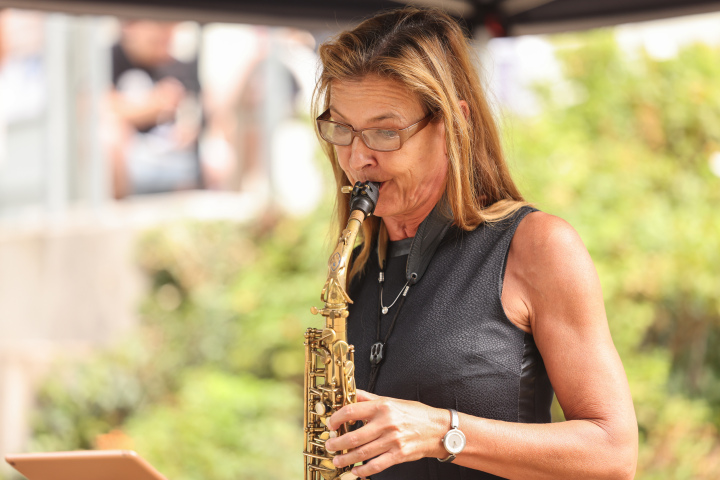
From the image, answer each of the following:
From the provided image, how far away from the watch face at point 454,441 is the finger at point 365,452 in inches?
5.4

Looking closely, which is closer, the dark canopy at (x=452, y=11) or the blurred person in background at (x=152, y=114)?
the dark canopy at (x=452, y=11)

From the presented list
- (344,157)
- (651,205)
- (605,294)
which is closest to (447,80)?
(344,157)

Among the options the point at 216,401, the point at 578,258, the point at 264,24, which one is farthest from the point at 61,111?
the point at 578,258

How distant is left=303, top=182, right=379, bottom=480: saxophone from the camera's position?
1962 mm

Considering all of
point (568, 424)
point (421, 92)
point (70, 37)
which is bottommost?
point (568, 424)

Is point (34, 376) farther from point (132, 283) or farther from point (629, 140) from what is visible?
point (629, 140)

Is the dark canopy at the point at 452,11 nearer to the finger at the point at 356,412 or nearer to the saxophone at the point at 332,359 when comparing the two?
the saxophone at the point at 332,359

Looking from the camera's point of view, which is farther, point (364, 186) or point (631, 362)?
point (631, 362)

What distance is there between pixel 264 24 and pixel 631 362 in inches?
141

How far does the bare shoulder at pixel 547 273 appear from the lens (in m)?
1.81

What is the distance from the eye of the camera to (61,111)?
333 inches

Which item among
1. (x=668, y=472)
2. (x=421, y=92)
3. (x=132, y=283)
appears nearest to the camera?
(x=421, y=92)

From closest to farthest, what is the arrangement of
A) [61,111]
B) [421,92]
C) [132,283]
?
[421,92] → [132,283] → [61,111]

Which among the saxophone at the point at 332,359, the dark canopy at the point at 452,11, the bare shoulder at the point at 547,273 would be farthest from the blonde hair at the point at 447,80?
the dark canopy at the point at 452,11
